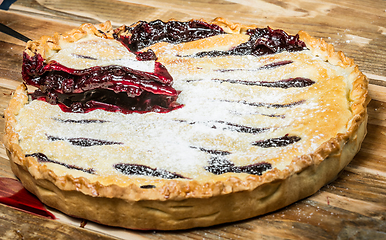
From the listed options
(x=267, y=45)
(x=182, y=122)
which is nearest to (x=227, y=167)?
(x=182, y=122)

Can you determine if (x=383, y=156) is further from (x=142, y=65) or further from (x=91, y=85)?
(x=91, y=85)

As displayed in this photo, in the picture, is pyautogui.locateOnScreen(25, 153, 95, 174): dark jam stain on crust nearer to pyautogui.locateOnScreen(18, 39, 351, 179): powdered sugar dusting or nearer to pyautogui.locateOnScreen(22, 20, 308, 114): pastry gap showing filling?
pyautogui.locateOnScreen(18, 39, 351, 179): powdered sugar dusting

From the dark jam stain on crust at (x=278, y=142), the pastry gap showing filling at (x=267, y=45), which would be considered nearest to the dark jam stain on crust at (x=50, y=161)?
the dark jam stain on crust at (x=278, y=142)

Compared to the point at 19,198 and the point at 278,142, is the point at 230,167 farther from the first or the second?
the point at 19,198

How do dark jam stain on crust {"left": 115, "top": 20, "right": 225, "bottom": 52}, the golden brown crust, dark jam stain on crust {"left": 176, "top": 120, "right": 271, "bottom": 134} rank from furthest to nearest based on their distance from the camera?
dark jam stain on crust {"left": 115, "top": 20, "right": 225, "bottom": 52}, the golden brown crust, dark jam stain on crust {"left": 176, "top": 120, "right": 271, "bottom": 134}

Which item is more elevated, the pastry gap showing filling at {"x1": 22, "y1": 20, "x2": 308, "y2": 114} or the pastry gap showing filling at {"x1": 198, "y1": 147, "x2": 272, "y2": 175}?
the pastry gap showing filling at {"x1": 22, "y1": 20, "x2": 308, "y2": 114}

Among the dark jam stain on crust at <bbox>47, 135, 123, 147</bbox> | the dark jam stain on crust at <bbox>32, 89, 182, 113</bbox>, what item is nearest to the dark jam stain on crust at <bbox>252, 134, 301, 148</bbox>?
the dark jam stain on crust at <bbox>32, 89, 182, 113</bbox>

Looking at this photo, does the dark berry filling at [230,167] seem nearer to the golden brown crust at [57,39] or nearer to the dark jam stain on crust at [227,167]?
the dark jam stain on crust at [227,167]
